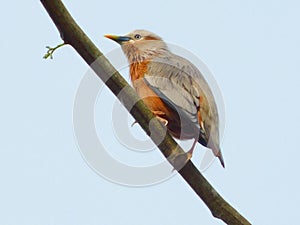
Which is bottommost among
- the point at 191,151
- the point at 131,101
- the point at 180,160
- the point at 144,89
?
the point at 191,151

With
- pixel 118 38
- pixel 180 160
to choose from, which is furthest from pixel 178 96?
pixel 118 38

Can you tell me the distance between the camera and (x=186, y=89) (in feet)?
21.5

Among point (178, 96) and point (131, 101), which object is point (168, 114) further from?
point (131, 101)

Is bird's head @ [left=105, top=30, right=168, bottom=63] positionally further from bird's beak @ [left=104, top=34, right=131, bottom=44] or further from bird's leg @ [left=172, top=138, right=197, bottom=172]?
bird's leg @ [left=172, top=138, right=197, bottom=172]

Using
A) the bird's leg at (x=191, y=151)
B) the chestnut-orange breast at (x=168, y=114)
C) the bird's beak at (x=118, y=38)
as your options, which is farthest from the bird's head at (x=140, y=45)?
the bird's leg at (x=191, y=151)

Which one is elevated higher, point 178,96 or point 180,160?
point 178,96

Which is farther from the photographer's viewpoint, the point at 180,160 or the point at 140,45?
the point at 140,45

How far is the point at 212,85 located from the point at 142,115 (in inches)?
90.6

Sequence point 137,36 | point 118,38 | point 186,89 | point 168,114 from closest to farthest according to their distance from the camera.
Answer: point 168,114 → point 186,89 → point 118,38 → point 137,36

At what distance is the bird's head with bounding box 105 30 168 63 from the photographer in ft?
25.0

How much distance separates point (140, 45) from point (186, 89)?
1.60 metres

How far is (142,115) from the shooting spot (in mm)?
4875

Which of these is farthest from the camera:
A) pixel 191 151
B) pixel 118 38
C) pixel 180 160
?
pixel 118 38

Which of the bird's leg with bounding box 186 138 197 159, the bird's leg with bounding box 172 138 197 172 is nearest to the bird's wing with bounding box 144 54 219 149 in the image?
the bird's leg with bounding box 186 138 197 159
